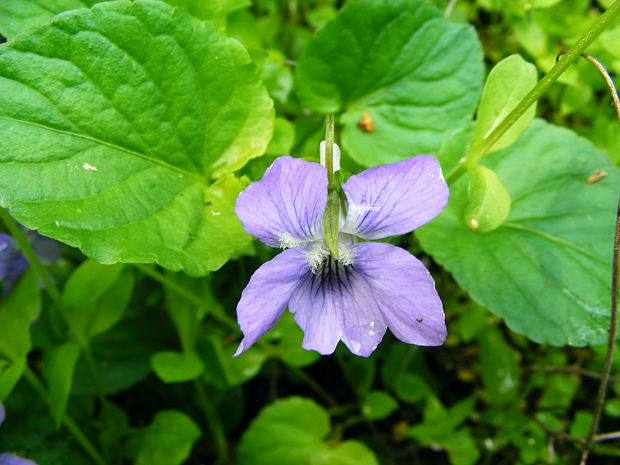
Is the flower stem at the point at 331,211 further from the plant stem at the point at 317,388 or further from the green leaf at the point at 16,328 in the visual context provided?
the plant stem at the point at 317,388

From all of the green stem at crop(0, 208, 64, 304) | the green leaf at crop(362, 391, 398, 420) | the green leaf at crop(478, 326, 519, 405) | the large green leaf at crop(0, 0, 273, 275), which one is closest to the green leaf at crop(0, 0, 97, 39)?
the large green leaf at crop(0, 0, 273, 275)

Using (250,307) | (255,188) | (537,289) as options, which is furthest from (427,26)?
(250,307)

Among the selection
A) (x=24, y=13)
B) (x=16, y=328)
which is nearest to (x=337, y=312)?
(x=16, y=328)

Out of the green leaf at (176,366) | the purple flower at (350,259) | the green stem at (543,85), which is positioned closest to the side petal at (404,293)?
the purple flower at (350,259)

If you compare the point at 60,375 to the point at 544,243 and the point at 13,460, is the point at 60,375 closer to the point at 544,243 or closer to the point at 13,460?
the point at 13,460

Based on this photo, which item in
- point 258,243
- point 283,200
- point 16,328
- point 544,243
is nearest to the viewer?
point 283,200

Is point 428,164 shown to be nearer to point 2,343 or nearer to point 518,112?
point 518,112
